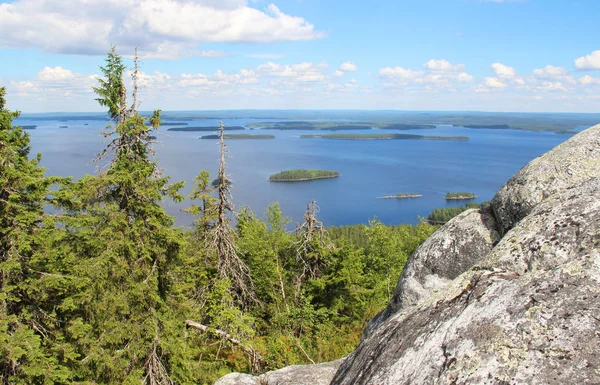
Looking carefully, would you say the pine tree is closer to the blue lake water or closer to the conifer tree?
the conifer tree

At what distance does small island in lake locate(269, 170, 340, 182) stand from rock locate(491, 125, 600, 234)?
104098 millimetres

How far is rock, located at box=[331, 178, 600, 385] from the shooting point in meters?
2.99

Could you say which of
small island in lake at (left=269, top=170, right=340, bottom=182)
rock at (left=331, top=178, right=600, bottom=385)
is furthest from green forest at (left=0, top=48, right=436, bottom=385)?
small island in lake at (left=269, top=170, right=340, bottom=182)

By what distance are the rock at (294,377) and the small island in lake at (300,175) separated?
103 m

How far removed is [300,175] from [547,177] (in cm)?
11281

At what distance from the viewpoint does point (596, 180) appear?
15.6 ft

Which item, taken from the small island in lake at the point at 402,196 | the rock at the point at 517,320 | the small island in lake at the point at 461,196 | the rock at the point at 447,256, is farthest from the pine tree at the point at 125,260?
the small island in lake at the point at 461,196

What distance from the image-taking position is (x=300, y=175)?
118938mm

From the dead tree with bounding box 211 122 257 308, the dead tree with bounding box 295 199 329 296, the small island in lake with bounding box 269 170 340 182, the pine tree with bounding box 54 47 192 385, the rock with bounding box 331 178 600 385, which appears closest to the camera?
the rock with bounding box 331 178 600 385

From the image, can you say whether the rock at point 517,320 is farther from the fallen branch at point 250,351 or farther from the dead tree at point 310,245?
the dead tree at point 310,245

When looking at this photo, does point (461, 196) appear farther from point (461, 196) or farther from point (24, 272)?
point (24, 272)

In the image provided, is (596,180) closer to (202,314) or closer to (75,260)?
(75,260)

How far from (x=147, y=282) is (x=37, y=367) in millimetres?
3247

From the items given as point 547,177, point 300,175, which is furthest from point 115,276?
point 300,175
